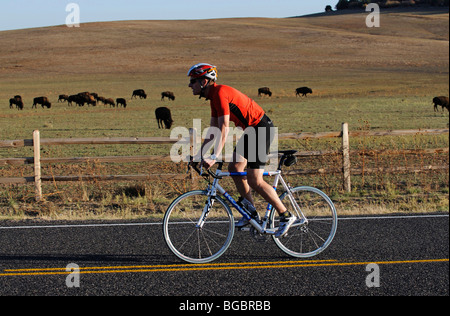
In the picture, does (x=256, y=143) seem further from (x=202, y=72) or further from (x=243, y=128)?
(x=202, y=72)

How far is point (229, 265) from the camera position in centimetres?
559

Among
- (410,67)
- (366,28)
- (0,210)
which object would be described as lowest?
(0,210)

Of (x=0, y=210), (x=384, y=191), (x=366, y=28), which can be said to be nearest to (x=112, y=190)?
(x=0, y=210)

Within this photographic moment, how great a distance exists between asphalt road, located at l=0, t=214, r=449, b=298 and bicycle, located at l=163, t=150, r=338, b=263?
0.43 ft

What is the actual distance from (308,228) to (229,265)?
1075mm

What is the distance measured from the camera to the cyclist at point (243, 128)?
5.33 metres

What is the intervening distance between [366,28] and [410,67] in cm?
3791

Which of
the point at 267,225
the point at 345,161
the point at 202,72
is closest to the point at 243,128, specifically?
the point at 202,72

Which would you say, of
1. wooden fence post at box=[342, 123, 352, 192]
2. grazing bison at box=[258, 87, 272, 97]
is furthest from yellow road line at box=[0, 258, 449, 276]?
grazing bison at box=[258, 87, 272, 97]

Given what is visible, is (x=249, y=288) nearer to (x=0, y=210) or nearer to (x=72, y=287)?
(x=72, y=287)

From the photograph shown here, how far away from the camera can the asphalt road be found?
484cm

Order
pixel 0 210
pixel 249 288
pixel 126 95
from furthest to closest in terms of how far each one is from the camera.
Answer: pixel 126 95, pixel 0 210, pixel 249 288

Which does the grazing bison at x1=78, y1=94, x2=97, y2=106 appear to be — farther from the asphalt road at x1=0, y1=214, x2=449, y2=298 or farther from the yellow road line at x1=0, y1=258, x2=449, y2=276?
the yellow road line at x1=0, y1=258, x2=449, y2=276

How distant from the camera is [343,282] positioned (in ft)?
16.3
